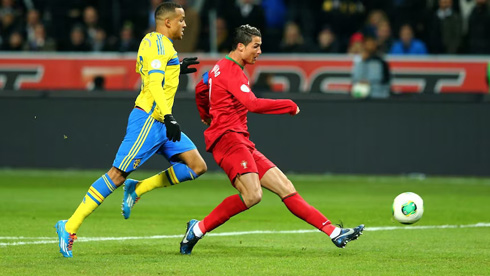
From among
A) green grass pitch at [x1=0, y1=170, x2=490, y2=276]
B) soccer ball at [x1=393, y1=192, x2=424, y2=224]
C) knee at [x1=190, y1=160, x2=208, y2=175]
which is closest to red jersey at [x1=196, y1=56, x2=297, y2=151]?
knee at [x1=190, y1=160, x2=208, y2=175]

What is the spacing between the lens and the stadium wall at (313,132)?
1689cm

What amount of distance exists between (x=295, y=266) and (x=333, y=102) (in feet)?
32.4

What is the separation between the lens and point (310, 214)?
830 cm

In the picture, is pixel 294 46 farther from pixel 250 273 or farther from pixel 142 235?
pixel 250 273

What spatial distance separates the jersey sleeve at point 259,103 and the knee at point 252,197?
703 millimetres

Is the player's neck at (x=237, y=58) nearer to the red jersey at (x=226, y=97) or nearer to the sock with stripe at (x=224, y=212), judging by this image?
the red jersey at (x=226, y=97)

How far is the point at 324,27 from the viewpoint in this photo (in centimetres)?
1983

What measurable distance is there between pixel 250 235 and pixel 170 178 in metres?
1.08

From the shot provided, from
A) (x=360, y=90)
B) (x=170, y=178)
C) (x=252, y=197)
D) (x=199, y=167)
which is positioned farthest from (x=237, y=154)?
(x=360, y=90)

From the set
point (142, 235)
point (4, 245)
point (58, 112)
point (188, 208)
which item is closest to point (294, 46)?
point (58, 112)

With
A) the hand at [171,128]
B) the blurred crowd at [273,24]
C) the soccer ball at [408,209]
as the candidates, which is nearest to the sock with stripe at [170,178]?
the hand at [171,128]

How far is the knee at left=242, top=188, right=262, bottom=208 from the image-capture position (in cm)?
820

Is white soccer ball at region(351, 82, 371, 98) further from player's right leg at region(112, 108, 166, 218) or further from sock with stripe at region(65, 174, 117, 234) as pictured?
sock with stripe at region(65, 174, 117, 234)

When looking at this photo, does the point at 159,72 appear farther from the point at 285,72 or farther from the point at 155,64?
the point at 285,72
